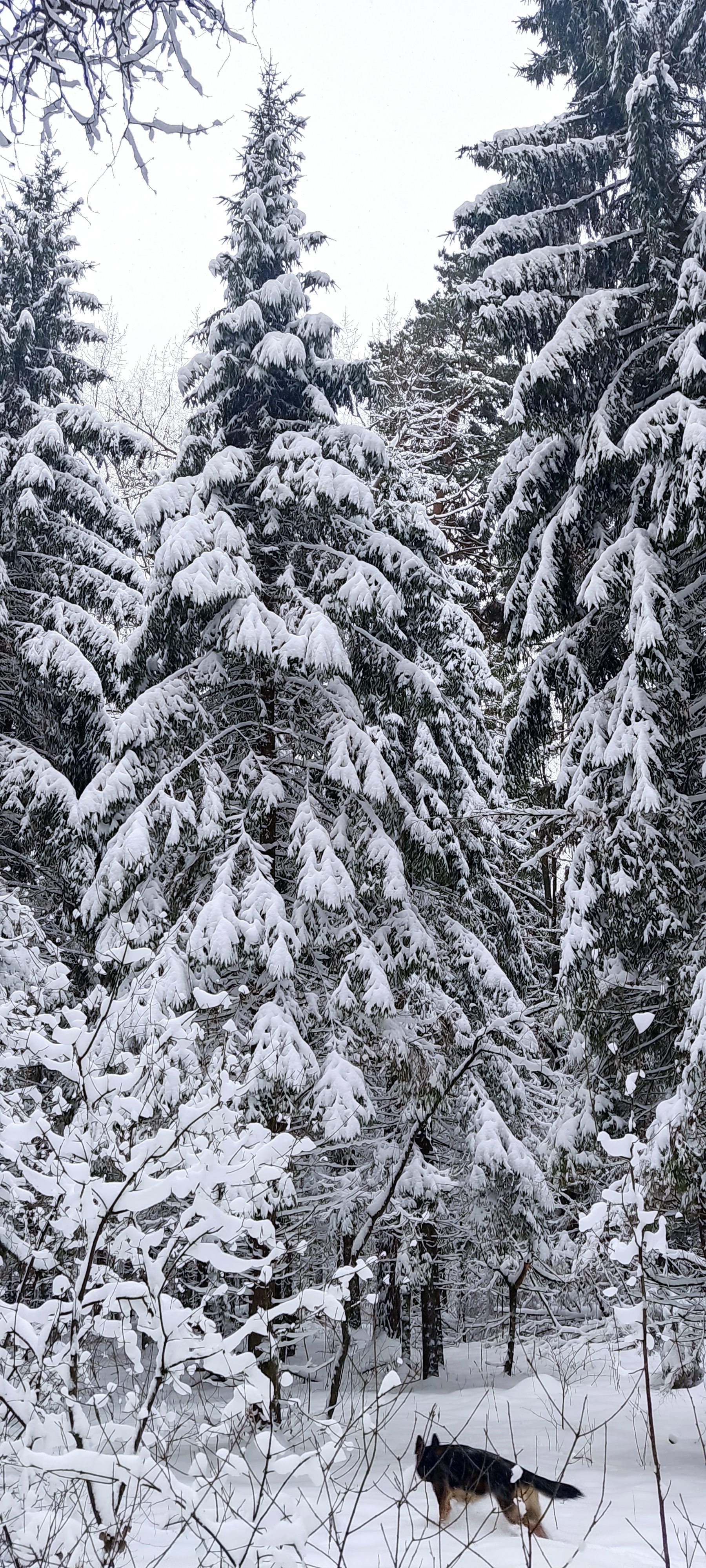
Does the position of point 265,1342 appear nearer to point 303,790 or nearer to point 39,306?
point 303,790

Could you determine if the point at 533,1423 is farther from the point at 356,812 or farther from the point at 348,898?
the point at 356,812

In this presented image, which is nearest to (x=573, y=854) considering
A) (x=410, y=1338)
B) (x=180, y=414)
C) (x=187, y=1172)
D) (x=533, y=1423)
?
(x=533, y=1423)

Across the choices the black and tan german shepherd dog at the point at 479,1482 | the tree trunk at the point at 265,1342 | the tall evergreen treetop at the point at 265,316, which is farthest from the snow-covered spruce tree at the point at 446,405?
the black and tan german shepherd dog at the point at 479,1482

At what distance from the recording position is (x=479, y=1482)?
5113 mm

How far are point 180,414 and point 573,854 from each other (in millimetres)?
19297

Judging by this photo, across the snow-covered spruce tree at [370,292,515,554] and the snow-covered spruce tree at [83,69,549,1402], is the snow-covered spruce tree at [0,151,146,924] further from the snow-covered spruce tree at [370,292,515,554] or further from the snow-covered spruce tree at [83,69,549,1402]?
the snow-covered spruce tree at [370,292,515,554]

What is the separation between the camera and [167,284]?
20078mm

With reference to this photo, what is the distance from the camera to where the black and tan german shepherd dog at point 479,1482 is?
492 cm

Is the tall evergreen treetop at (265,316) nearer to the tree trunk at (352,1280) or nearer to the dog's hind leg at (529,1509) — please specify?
the tree trunk at (352,1280)

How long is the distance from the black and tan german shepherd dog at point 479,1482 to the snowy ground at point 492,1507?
0.09 metres

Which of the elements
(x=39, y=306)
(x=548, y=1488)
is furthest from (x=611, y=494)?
(x=39, y=306)

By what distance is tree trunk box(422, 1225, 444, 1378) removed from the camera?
35.9ft

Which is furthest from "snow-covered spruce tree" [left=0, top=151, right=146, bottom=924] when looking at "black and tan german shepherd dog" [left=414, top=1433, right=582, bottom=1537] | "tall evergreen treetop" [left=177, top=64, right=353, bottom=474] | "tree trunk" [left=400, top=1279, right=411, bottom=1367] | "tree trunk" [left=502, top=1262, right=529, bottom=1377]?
"black and tan german shepherd dog" [left=414, top=1433, right=582, bottom=1537]

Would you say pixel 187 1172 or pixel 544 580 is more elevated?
pixel 544 580
